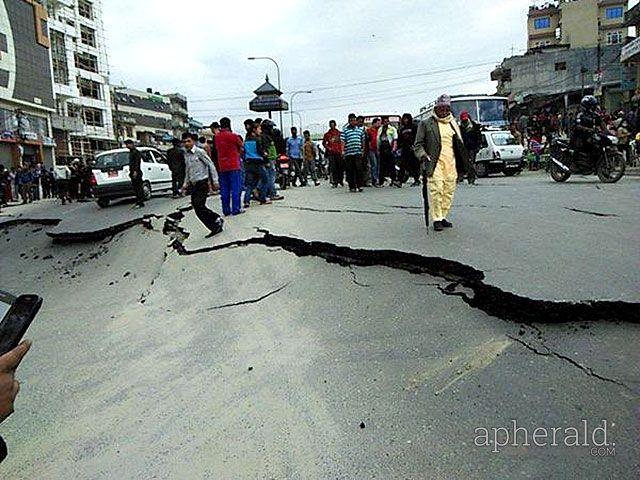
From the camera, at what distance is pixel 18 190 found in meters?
22.8

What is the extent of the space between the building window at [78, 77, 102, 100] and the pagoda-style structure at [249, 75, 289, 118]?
4264cm

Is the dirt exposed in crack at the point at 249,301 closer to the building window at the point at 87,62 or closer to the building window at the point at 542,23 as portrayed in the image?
the building window at the point at 87,62

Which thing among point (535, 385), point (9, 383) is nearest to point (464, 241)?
point (535, 385)

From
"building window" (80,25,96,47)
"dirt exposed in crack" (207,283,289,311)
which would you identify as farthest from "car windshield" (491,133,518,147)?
"building window" (80,25,96,47)

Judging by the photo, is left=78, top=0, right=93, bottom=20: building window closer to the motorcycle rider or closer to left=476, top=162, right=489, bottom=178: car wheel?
left=476, top=162, right=489, bottom=178: car wheel

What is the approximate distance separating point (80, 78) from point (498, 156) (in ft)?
158

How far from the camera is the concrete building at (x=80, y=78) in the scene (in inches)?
1836

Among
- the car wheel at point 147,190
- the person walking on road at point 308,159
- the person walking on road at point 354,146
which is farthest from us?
the person walking on road at point 308,159

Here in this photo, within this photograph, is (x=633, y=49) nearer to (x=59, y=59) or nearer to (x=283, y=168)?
(x=283, y=168)

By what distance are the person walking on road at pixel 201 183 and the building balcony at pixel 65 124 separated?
122 ft

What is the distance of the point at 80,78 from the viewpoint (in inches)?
2036

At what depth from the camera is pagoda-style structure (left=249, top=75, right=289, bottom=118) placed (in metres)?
16.6

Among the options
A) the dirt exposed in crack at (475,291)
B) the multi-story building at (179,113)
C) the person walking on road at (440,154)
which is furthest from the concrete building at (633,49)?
the multi-story building at (179,113)

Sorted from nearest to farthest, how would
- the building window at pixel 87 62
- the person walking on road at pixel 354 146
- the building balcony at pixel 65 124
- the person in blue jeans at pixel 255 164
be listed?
the person in blue jeans at pixel 255 164 → the person walking on road at pixel 354 146 → the building balcony at pixel 65 124 → the building window at pixel 87 62
